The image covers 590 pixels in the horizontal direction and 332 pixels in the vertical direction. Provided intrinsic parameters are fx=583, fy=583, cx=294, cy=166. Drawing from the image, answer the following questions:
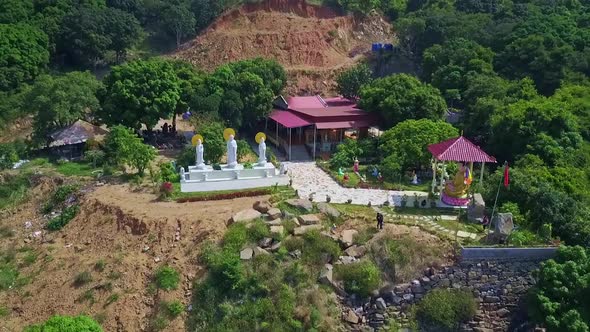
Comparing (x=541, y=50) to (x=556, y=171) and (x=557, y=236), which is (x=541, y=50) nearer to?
(x=556, y=171)

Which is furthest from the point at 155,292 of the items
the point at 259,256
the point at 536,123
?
the point at 536,123

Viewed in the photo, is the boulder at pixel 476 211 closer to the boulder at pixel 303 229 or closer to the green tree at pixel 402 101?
the boulder at pixel 303 229

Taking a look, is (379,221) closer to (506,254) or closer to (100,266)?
(506,254)

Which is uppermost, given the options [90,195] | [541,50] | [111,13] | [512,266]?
[111,13]

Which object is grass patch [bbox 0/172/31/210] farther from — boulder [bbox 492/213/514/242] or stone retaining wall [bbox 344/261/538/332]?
boulder [bbox 492/213/514/242]

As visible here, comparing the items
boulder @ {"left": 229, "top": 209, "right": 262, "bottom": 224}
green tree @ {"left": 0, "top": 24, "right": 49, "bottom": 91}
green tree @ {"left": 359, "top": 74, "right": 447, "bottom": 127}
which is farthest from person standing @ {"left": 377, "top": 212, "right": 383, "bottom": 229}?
green tree @ {"left": 0, "top": 24, "right": 49, "bottom": 91}

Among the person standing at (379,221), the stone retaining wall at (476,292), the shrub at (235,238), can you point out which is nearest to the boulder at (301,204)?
the shrub at (235,238)

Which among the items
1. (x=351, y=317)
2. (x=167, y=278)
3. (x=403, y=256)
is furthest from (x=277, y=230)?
(x=403, y=256)
